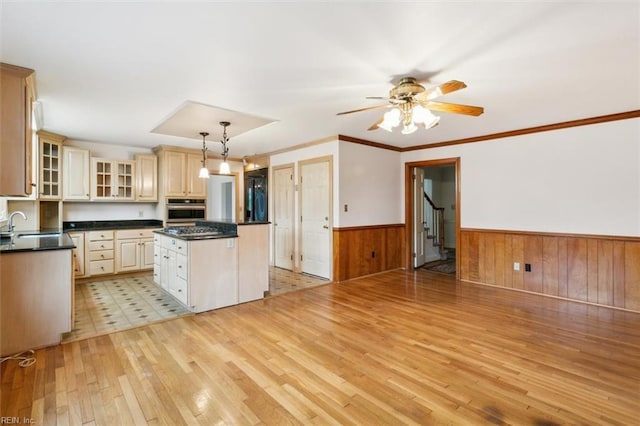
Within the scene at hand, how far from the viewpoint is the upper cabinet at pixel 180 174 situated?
5723 mm

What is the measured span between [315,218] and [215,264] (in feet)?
6.93

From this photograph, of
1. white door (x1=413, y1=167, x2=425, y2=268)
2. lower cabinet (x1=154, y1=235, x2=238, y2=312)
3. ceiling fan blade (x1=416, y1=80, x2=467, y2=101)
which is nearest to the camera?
ceiling fan blade (x1=416, y1=80, x2=467, y2=101)

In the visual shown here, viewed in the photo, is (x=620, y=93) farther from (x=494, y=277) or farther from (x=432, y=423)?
(x=432, y=423)

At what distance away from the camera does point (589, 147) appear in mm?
4008

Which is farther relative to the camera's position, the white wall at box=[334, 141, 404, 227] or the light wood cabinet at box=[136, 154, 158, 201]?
Answer: the light wood cabinet at box=[136, 154, 158, 201]

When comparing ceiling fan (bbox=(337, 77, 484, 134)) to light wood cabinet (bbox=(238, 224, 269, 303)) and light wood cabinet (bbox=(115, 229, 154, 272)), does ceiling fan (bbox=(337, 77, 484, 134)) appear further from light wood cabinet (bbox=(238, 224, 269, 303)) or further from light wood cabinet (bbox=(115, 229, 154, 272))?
light wood cabinet (bbox=(115, 229, 154, 272))

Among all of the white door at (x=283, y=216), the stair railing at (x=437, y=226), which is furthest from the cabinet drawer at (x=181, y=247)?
the stair railing at (x=437, y=226)

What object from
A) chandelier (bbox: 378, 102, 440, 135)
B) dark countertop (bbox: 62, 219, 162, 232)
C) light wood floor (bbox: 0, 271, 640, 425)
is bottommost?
light wood floor (bbox: 0, 271, 640, 425)

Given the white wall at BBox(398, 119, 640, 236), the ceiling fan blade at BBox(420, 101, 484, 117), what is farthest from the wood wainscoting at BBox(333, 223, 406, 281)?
the ceiling fan blade at BBox(420, 101, 484, 117)

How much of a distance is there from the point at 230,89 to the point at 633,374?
4.03 meters

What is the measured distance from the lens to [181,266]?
3752mm

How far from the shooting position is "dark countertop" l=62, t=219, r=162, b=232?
522 centimetres

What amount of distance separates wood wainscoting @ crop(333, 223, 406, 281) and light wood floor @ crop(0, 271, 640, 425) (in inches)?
59.6

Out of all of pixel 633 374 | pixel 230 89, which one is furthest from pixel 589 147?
pixel 230 89
